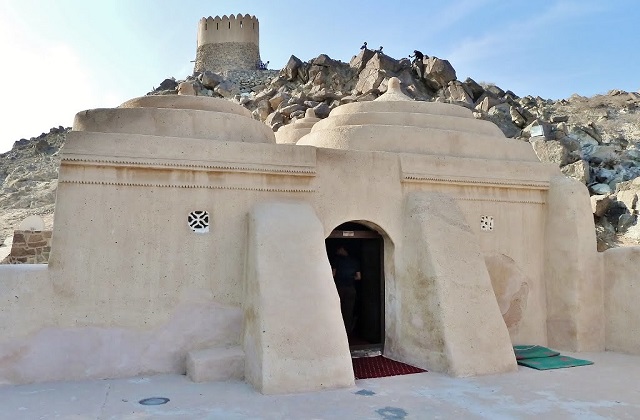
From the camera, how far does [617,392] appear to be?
5789 mm

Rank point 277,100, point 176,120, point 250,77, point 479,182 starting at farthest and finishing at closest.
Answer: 1. point 250,77
2. point 277,100
3. point 479,182
4. point 176,120

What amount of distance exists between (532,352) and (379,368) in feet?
7.90

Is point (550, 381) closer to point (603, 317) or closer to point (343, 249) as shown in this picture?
point (603, 317)

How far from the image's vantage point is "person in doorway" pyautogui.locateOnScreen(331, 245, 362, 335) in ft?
28.2

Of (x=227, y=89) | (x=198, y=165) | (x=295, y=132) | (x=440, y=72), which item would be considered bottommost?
(x=198, y=165)

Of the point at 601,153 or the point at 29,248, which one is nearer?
the point at 29,248

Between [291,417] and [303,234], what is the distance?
228cm

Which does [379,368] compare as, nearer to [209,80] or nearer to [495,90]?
[495,90]

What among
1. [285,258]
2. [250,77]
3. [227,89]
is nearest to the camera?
[285,258]

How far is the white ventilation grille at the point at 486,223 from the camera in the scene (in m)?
8.07

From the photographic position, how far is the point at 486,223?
8.11 m

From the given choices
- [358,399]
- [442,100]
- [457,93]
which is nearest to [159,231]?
[358,399]

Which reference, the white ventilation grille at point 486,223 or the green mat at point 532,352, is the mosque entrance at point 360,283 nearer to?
the white ventilation grille at point 486,223

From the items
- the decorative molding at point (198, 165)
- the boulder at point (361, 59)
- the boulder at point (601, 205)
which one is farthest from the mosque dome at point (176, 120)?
the boulder at point (361, 59)
